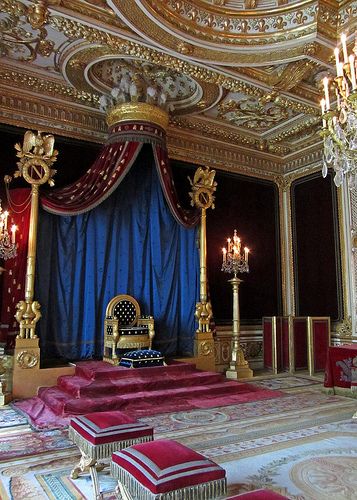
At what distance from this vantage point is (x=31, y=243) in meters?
5.41

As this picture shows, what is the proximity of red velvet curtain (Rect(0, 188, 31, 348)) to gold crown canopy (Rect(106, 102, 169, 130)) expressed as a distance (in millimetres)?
1627

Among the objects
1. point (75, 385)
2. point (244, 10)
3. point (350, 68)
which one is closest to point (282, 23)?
point (244, 10)

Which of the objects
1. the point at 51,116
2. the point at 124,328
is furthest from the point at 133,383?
the point at 51,116

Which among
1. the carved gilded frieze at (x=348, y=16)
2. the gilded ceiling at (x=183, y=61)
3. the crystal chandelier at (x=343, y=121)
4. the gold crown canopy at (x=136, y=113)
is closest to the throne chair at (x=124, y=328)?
the gold crown canopy at (x=136, y=113)

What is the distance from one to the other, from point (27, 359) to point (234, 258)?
136 inches

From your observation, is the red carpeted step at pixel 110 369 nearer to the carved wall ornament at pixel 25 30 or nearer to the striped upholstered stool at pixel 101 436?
the striped upholstered stool at pixel 101 436

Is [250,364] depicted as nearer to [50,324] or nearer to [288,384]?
[288,384]

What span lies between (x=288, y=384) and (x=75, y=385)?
10.4ft

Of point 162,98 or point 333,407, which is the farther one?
point 162,98

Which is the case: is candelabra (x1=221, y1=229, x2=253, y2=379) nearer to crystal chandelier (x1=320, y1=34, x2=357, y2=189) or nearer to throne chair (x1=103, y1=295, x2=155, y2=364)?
throne chair (x1=103, y1=295, x2=155, y2=364)

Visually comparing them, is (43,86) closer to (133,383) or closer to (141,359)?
(141,359)

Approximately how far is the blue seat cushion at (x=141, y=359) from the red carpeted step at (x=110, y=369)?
10 cm

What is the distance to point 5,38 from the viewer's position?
5.04 metres

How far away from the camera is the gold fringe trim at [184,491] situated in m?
1.92
